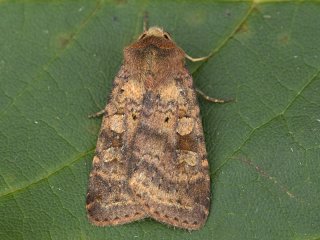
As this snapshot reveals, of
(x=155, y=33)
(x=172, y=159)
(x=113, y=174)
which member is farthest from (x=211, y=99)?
(x=113, y=174)

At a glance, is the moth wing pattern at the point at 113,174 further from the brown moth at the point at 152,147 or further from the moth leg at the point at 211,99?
the moth leg at the point at 211,99

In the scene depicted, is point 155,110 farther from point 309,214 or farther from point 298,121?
point 309,214

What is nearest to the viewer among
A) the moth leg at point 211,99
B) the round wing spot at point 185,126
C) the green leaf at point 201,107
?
the green leaf at point 201,107

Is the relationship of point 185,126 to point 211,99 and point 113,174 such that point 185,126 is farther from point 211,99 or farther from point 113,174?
point 113,174

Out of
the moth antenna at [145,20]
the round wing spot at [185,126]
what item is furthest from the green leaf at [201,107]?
the round wing spot at [185,126]

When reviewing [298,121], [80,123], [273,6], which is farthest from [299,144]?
[80,123]

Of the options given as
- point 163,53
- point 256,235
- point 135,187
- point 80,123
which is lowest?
point 256,235
